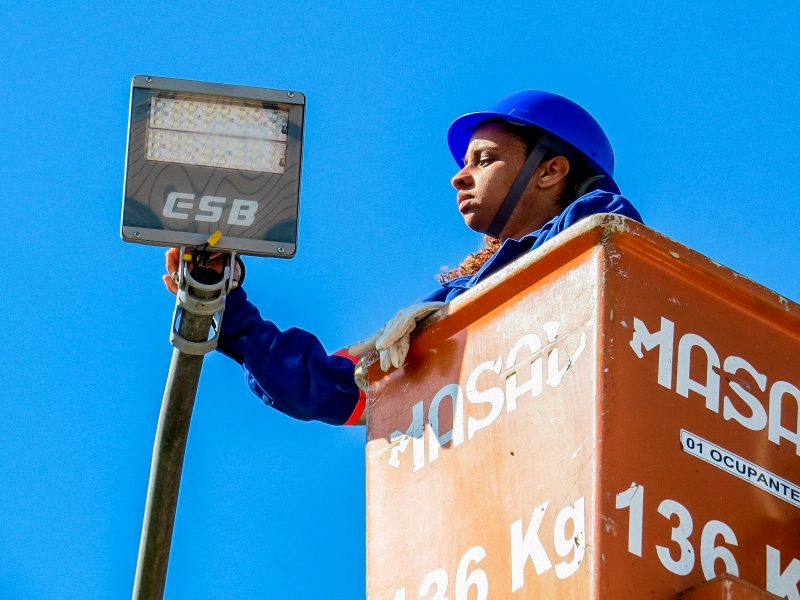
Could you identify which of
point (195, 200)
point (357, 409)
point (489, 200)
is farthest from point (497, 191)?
point (195, 200)

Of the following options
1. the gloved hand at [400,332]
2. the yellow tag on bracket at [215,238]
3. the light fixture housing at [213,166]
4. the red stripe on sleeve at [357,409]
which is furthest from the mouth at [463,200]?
the yellow tag on bracket at [215,238]

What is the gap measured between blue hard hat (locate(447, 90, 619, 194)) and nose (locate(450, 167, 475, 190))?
0.25 m

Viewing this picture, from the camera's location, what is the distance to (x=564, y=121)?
759 cm

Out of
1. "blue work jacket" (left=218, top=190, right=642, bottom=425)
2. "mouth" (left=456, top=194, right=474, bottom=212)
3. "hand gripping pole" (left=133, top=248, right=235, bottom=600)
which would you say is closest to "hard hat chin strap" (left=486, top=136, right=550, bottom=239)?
"mouth" (left=456, top=194, right=474, bottom=212)

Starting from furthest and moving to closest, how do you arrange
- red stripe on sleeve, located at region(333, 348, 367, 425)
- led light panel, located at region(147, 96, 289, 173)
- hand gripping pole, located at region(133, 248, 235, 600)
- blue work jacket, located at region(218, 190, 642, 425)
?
1. red stripe on sleeve, located at region(333, 348, 367, 425)
2. blue work jacket, located at region(218, 190, 642, 425)
3. led light panel, located at region(147, 96, 289, 173)
4. hand gripping pole, located at region(133, 248, 235, 600)

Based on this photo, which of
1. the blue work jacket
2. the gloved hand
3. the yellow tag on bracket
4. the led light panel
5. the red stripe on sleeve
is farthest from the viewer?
the red stripe on sleeve

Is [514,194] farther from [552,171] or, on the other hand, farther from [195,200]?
[195,200]

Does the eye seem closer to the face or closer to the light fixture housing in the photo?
the face

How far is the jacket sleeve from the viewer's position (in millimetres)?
7188

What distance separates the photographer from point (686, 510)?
5164 millimetres

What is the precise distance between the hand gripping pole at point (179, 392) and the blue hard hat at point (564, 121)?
2250mm

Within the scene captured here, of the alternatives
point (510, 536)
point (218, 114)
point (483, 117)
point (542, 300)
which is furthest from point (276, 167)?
point (483, 117)

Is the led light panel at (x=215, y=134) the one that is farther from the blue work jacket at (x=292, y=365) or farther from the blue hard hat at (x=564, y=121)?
the blue hard hat at (x=564, y=121)

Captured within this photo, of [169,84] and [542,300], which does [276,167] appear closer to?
[169,84]
